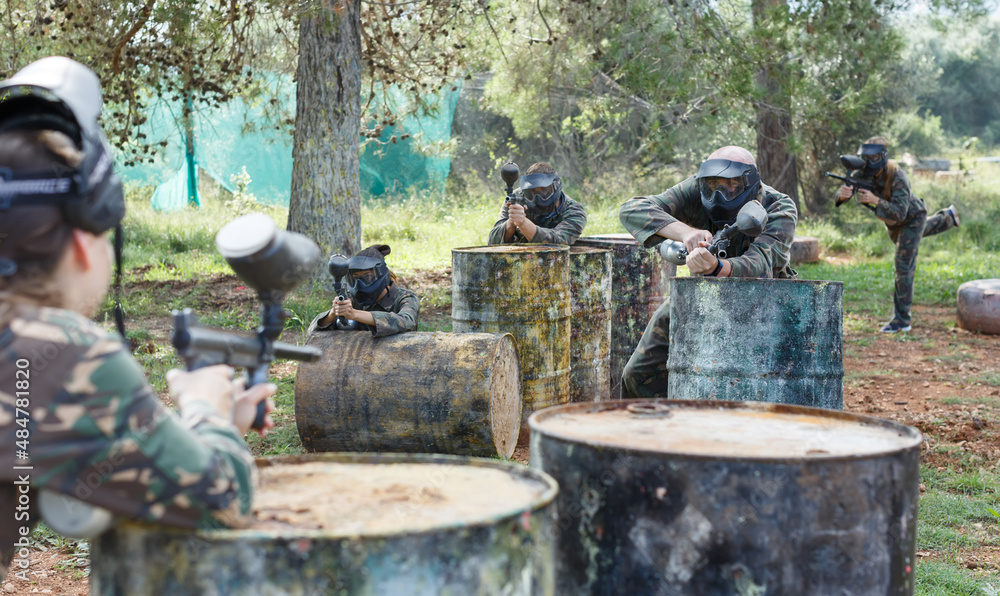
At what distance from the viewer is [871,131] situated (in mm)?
18562

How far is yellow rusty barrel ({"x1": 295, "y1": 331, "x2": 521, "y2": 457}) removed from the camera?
192 inches

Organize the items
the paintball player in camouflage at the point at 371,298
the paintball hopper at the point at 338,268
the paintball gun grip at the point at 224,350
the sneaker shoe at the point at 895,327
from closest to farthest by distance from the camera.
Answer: the paintball gun grip at the point at 224,350
the paintball player in camouflage at the point at 371,298
the paintball hopper at the point at 338,268
the sneaker shoe at the point at 895,327

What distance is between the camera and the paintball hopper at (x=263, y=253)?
1826 millimetres

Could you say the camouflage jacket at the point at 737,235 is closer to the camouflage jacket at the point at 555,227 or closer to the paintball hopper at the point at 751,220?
the paintball hopper at the point at 751,220

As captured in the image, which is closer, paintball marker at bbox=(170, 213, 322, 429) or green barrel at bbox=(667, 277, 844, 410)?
paintball marker at bbox=(170, 213, 322, 429)

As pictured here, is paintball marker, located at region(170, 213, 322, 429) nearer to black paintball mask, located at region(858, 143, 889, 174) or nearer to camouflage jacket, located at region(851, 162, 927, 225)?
black paintball mask, located at region(858, 143, 889, 174)

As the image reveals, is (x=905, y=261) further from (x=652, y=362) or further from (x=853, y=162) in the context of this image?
(x=652, y=362)

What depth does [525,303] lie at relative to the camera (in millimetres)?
5578

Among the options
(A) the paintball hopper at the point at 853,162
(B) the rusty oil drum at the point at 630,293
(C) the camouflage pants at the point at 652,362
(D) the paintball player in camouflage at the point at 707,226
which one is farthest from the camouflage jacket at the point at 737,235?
(A) the paintball hopper at the point at 853,162

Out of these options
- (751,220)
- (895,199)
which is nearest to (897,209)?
(895,199)

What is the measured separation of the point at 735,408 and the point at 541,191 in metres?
4.63

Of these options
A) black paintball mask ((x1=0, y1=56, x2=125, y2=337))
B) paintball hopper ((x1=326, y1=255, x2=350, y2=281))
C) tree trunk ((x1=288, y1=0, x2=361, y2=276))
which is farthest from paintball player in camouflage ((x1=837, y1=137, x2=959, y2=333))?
black paintball mask ((x1=0, y1=56, x2=125, y2=337))

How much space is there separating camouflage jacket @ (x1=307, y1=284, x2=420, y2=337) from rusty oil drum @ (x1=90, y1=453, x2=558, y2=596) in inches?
125

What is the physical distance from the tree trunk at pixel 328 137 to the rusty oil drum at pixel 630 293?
3.52m
